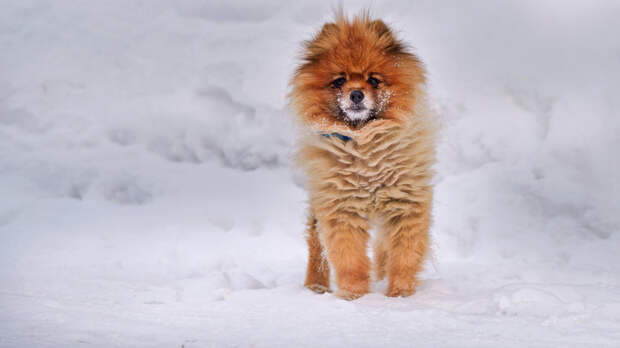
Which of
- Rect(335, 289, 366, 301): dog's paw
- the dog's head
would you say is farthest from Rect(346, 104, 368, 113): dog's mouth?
Rect(335, 289, 366, 301): dog's paw

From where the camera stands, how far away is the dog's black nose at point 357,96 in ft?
9.75

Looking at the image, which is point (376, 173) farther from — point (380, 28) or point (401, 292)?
point (380, 28)

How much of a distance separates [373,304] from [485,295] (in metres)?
0.59

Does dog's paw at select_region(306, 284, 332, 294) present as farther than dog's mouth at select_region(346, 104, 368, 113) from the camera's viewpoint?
Yes

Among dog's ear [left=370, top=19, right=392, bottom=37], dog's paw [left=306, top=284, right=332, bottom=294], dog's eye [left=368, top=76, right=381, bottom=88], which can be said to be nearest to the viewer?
dog's eye [left=368, top=76, right=381, bottom=88]

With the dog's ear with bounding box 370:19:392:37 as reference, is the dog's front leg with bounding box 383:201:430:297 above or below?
below

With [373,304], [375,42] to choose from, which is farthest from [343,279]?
[375,42]

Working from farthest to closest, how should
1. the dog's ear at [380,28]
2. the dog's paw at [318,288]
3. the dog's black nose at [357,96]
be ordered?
the dog's paw at [318,288] < the dog's ear at [380,28] < the dog's black nose at [357,96]

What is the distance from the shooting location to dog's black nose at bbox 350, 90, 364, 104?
9.75ft

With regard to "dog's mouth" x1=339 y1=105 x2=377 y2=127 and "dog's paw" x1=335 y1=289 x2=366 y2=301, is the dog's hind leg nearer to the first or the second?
"dog's paw" x1=335 y1=289 x2=366 y2=301

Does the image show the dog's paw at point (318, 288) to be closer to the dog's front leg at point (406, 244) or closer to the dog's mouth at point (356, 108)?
the dog's front leg at point (406, 244)

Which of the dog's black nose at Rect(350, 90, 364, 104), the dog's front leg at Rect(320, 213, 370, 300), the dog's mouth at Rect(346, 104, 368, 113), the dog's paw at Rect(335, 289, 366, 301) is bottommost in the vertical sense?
the dog's paw at Rect(335, 289, 366, 301)

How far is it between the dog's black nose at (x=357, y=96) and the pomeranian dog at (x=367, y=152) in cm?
4

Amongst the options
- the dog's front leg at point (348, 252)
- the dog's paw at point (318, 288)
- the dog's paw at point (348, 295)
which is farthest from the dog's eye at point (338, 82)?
the dog's paw at point (318, 288)
